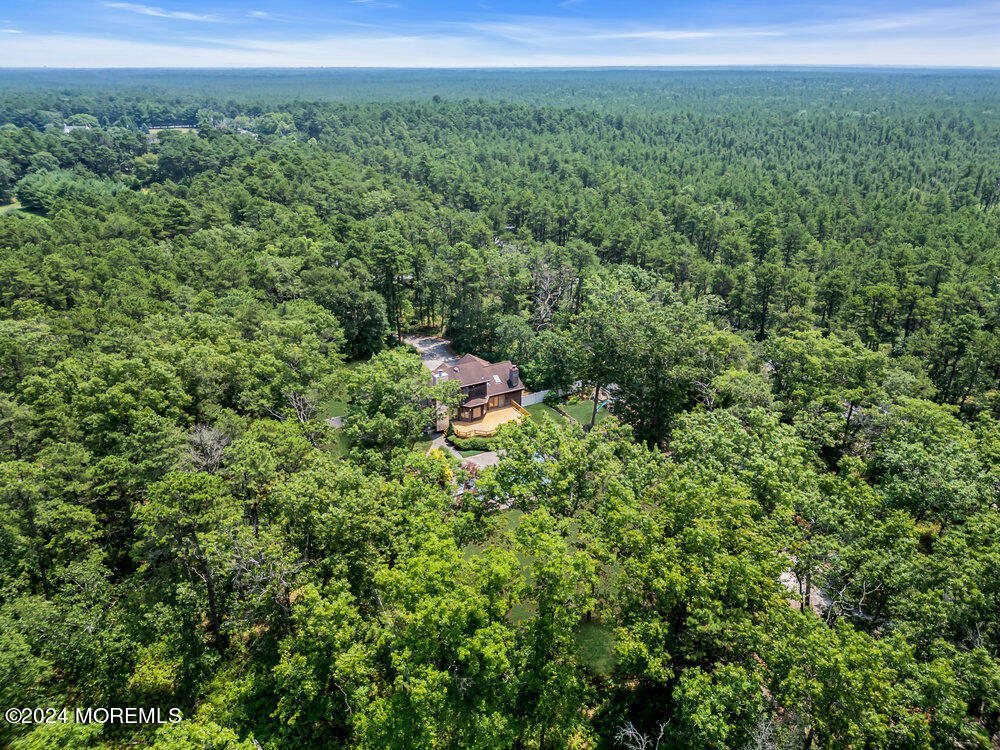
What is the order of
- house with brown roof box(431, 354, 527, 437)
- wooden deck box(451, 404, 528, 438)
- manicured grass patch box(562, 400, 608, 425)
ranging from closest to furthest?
1. wooden deck box(451, 404, 528, 438)
2. manicured grass patch box(562, 400, 608, 425)
3. house with brown roof box(431, 354, 527, 437)

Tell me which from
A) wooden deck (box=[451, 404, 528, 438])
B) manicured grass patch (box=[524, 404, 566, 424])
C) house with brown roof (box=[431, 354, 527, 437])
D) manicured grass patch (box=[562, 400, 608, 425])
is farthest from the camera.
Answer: manicured grass patch (box=[524, 404, 566, 424])

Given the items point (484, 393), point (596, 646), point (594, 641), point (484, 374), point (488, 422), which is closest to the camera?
point (596, 646)

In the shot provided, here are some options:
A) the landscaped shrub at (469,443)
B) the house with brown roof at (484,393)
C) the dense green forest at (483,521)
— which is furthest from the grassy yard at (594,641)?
the house with brown roof at (484,393)

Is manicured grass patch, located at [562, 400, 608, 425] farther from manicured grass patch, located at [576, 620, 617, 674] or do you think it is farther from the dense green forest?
manicured grass patch, located at [576, 620, 617, 674]

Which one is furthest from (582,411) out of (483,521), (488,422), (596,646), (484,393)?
(483,521)

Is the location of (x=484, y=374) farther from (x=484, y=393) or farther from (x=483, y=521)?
(x=483, y=521)

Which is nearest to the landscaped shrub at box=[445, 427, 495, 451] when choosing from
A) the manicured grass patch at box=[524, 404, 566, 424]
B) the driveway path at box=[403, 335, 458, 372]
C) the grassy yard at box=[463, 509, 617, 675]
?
the manicured grass patch at box=[524, 404, 566, 424]

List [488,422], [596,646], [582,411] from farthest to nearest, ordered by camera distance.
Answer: [582,411]
[488,422]
[596,646]

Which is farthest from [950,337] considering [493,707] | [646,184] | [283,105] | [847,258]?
[283,105]

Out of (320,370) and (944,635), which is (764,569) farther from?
(320,370)
